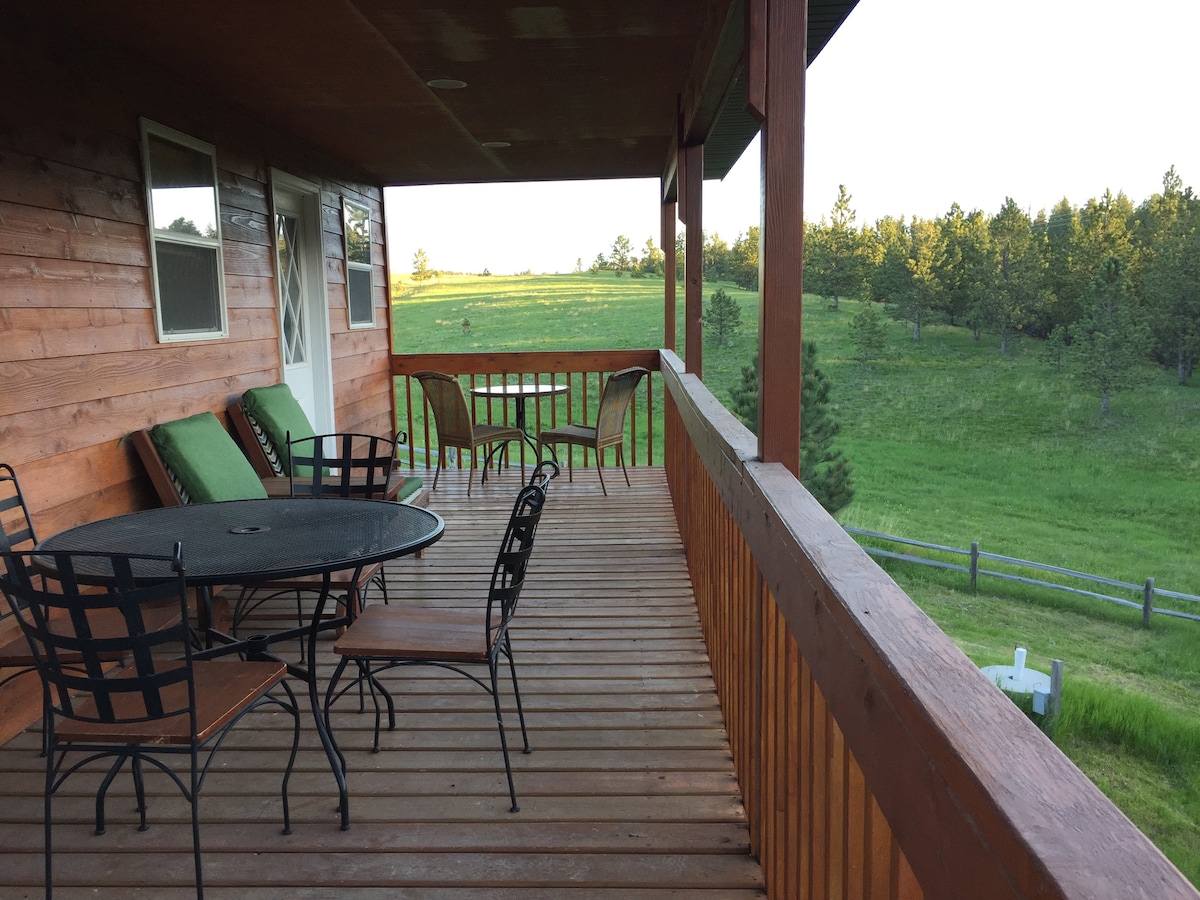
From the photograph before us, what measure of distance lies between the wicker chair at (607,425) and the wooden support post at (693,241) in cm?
109

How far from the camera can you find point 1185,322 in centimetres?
1770

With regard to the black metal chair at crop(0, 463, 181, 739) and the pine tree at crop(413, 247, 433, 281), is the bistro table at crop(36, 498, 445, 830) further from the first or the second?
the pine tree at crop(413, 247, 433, 281)

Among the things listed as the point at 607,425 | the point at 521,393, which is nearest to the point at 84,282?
the point at 607,425

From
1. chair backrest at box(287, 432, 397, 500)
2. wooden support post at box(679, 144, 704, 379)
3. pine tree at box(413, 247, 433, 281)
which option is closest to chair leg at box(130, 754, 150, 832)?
chair backrest at box(287, 432, 397, 500)

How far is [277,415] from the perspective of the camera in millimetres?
4973

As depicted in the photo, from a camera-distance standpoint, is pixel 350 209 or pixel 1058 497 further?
pixel 1058 497

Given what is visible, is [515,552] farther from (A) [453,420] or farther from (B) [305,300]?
(B) [305,300]

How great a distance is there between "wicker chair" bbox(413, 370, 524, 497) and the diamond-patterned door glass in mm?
865

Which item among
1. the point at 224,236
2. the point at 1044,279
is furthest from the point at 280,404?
the point at 1044,279

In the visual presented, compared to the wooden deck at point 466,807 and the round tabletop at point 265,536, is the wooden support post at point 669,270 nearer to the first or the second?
the wooden deck at point 466,807

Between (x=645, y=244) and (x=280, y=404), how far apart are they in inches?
803

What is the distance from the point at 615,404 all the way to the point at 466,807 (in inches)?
165

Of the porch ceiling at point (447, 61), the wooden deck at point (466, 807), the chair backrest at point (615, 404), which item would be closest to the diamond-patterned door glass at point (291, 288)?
the porch ceiling at point (447, 61)

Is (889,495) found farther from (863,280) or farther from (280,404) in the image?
(280,404)
